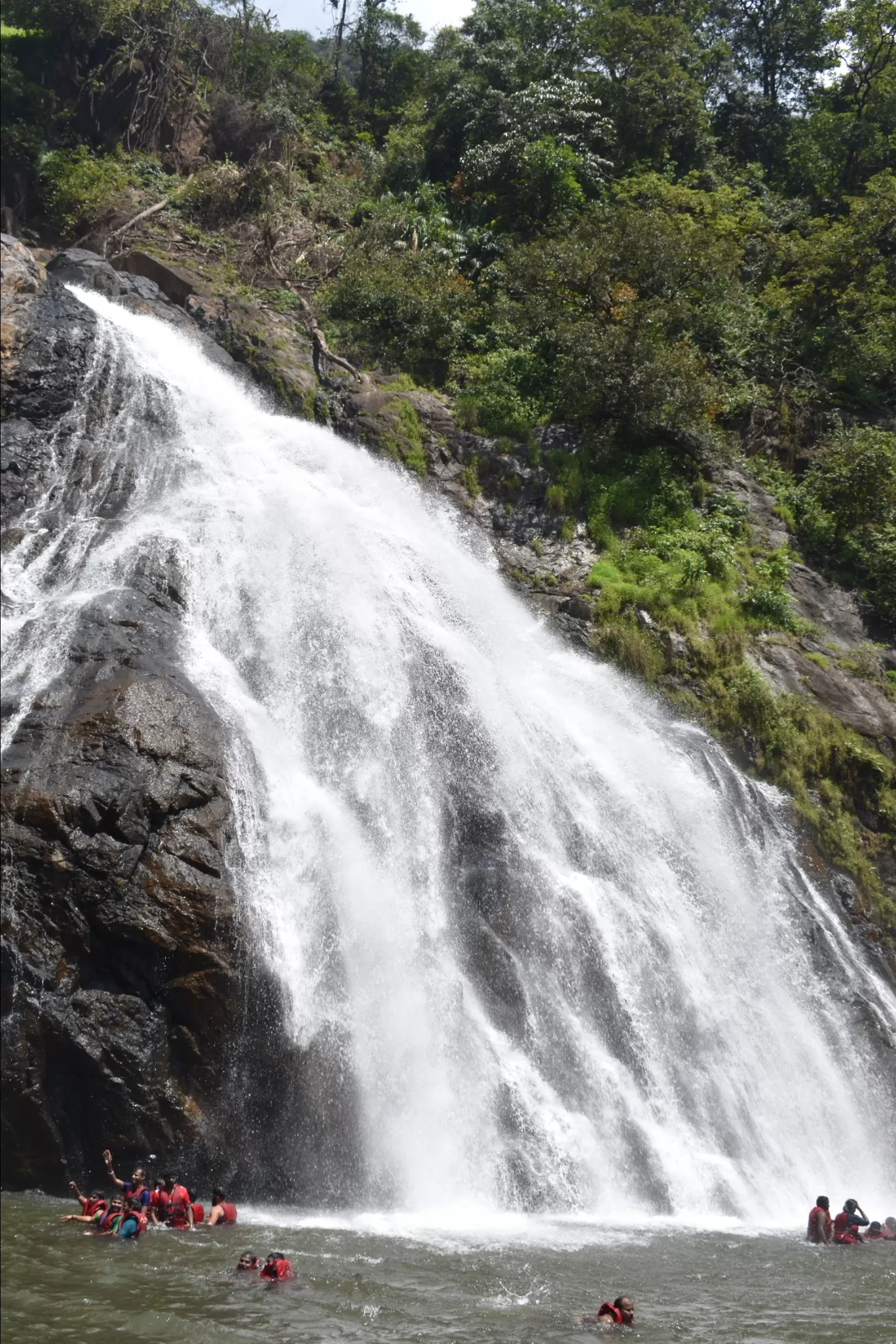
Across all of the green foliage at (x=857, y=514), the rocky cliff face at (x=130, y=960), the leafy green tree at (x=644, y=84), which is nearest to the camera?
the rocky cliff face at (x=130, y=960)

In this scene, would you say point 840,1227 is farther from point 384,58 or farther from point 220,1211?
point 384,58

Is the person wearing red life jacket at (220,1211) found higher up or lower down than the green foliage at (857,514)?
lower down

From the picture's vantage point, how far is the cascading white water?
11938mm

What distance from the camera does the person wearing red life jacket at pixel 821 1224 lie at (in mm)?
10969

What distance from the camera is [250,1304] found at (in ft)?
25.5

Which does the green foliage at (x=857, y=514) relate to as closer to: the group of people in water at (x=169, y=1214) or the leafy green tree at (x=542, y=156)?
the leafy green tree at (x=542, y=156)

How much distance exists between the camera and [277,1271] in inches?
323

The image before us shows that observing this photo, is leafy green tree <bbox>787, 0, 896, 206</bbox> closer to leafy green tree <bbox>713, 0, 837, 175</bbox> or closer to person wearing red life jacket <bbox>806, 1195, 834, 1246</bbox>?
leafy green tree <bbox>713, 0, 837, 175</bbox>

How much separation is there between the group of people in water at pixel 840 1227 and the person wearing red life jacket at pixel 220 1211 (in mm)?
6091

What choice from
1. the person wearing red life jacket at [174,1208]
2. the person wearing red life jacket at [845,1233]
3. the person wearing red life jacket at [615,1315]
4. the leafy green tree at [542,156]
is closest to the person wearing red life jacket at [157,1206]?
the person wearing red life jacket at [174,1208]

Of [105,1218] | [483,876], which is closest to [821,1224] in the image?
[483,876]

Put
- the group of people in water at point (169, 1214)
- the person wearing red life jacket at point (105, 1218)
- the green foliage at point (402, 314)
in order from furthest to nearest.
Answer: the green foliage at point (402, 314)
the person wearing red life jacket at point (105, 1218)
the group of people in water at point (169, 1214)

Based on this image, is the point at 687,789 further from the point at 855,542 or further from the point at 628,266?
the point at 628,266

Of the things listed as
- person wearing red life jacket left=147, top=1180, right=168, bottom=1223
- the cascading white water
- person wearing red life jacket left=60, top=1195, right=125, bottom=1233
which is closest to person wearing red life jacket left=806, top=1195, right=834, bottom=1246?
the cascading white water
